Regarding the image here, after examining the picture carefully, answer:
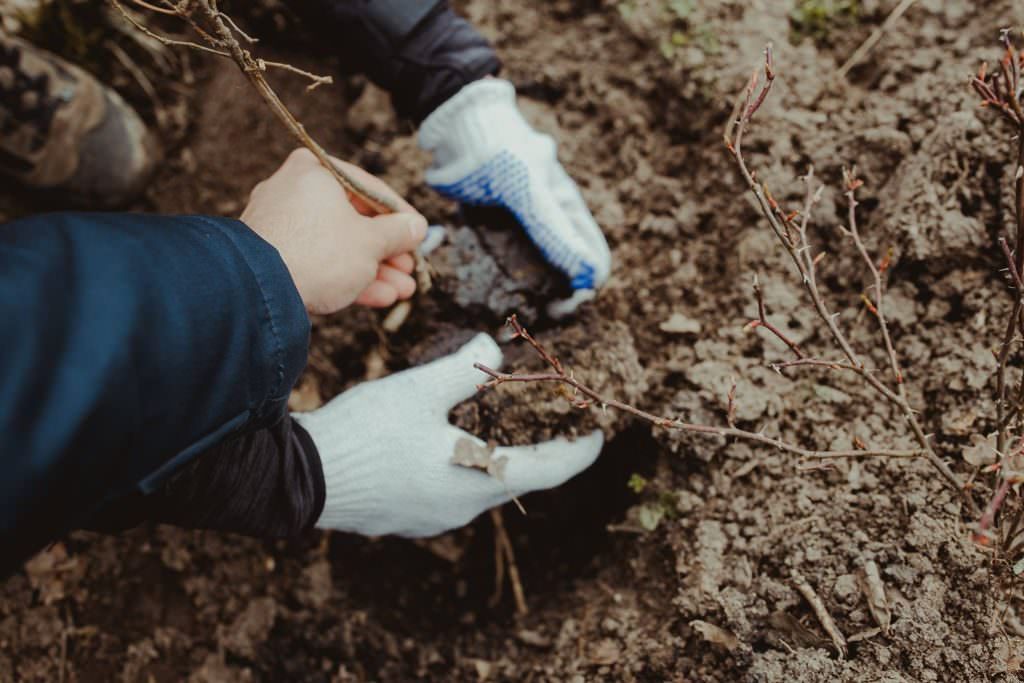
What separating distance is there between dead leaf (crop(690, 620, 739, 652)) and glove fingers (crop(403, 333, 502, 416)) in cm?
84

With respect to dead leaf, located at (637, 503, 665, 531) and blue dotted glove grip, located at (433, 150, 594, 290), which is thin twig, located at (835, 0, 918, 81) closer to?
blue dotted glove grip, located at (433, 150, 594, 290)

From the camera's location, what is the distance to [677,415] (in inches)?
78.2

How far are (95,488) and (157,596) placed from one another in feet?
4.02

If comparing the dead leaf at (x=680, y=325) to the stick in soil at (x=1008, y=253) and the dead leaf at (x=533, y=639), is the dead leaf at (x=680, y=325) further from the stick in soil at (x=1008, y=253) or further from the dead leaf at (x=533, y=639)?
the dead leaf at (x=533, y=639)

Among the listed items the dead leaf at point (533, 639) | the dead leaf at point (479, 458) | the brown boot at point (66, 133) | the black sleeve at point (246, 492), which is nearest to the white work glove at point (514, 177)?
the dead leaf at point (479, 458)

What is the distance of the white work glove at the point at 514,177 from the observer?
2129 millimetres

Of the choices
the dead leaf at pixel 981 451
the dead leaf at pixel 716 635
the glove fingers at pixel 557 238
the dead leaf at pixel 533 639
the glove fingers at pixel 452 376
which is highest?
the glove fingers at pixel 557 238

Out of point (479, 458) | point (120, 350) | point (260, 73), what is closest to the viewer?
point (120, 350)

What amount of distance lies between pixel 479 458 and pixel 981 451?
1.23 metres

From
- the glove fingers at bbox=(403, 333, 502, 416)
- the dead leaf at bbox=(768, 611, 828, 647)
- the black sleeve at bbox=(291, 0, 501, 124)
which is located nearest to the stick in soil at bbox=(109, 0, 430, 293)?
the glove fingers at bbox=(403, 333, 502, 416)

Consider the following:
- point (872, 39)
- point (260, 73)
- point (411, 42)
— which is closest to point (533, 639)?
point (260, 73)

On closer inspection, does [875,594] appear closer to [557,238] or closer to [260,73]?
[557,238]

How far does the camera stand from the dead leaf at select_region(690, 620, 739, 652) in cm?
168

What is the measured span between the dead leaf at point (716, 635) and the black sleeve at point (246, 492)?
1.02 m
